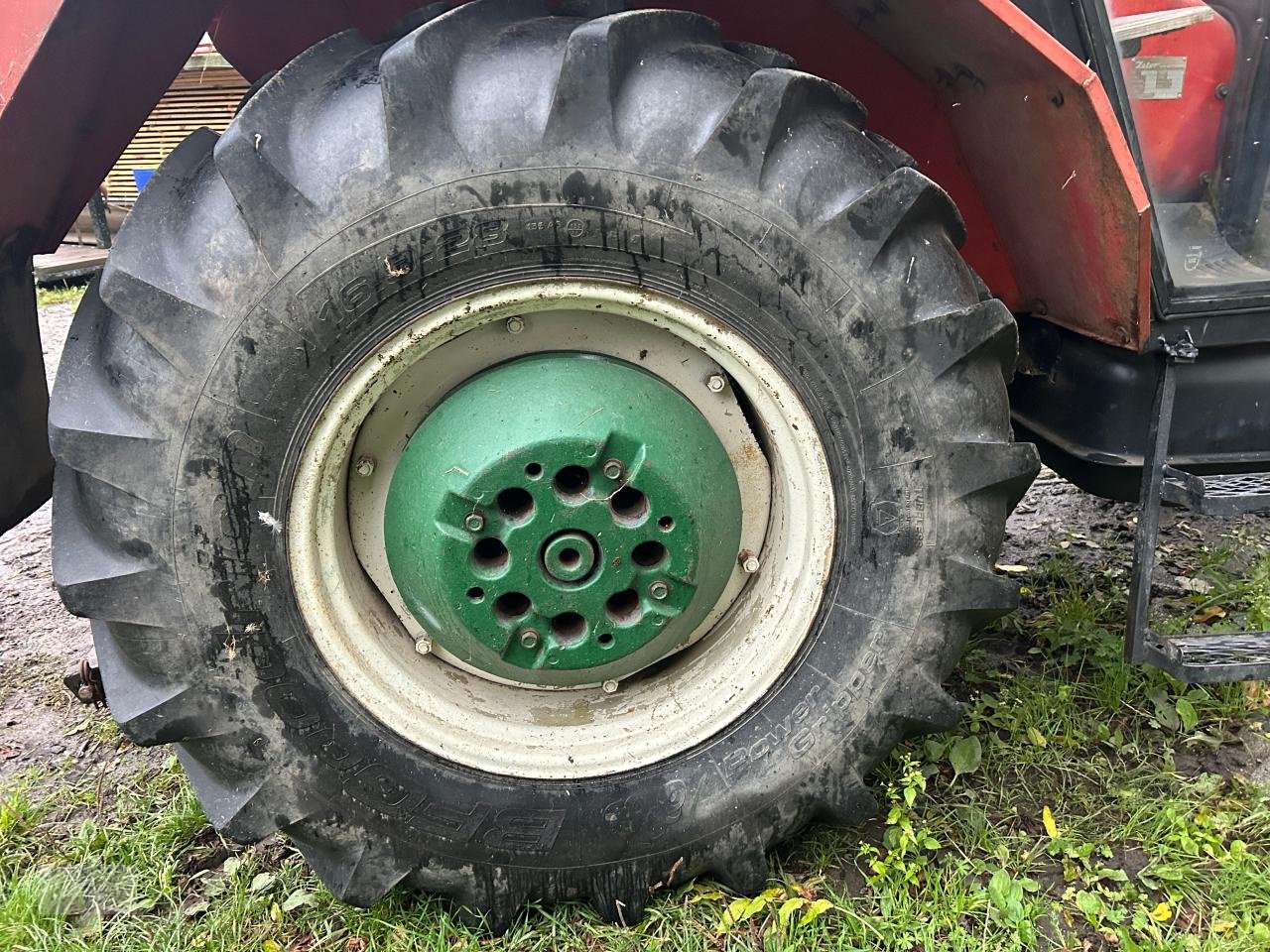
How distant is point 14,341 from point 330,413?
907 mm

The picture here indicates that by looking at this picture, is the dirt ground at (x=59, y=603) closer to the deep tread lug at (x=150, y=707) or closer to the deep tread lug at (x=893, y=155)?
the deep tread lug at (x=150, y=707)

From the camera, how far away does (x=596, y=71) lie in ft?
4.62

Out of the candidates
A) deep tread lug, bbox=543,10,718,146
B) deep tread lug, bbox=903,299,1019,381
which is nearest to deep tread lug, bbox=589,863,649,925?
deep tread lug, bbox=903,299,1019,381

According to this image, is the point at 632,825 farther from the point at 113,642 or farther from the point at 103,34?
the point at 103,34

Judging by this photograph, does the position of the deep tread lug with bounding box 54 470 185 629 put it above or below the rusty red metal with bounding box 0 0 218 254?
below

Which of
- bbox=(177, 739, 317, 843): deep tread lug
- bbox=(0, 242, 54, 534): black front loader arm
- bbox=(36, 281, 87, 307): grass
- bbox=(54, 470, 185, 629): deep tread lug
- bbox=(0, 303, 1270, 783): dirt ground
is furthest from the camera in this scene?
bbox=(36, 281, 87, 307): grass

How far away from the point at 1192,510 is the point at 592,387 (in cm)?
119

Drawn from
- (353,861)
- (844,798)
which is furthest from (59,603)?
(844,798)

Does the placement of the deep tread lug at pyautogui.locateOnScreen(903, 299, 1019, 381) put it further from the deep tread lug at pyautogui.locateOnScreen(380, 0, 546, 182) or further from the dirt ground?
the dirt ground

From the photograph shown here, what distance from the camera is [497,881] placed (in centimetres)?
173

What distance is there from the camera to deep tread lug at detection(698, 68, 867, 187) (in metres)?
1.44

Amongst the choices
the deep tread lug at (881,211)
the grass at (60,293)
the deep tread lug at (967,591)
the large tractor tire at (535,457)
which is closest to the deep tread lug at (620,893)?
the large tractor tire at (535,457)

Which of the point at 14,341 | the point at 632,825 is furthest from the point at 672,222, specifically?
the point at 14,341

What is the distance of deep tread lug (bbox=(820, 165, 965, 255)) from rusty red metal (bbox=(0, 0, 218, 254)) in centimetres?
116
